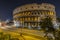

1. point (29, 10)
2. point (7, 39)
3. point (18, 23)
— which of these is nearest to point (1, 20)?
point (18, 23)

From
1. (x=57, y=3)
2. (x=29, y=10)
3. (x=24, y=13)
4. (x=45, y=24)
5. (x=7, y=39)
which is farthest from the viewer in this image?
(x=29, y=10)

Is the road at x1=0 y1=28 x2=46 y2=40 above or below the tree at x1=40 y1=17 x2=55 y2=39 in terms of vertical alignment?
below

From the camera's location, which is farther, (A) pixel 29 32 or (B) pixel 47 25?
(A) pixel 29 32

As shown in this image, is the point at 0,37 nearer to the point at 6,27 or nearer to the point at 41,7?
the point at 6,27

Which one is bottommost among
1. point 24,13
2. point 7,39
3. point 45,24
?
point 7,39

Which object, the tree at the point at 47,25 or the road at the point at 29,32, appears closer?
the tree at the point at 47,25

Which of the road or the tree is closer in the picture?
the tree

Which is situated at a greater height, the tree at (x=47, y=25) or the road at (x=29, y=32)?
the tree at (x=47, y=25)

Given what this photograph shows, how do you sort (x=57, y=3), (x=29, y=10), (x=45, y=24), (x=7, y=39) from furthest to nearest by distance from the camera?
(x=29, y=10) → (x=57, y=3) → (x=45, y=24) → (x=7, y=39)

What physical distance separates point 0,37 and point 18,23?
18.2 feet

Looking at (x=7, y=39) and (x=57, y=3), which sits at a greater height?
(x=57, y=3)

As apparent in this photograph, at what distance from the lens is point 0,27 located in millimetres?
8906

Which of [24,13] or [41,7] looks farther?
[41,7]

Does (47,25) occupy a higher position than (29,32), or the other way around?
(47,25)
